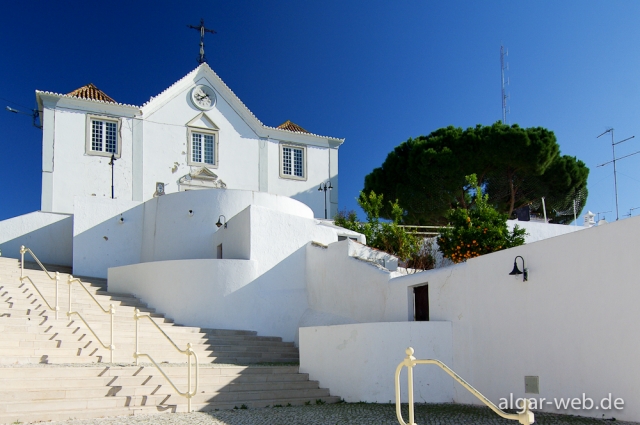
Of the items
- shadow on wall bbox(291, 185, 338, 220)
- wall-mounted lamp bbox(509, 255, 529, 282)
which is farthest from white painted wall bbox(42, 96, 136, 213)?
wall-mounted lamp bbox(509, 255, 529, 282)

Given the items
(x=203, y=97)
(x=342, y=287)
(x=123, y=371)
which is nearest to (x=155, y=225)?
(x=342, y=287)

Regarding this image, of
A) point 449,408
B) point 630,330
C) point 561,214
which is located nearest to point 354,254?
point 449,408

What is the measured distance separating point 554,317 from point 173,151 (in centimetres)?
1960

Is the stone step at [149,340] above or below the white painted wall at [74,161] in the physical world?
below

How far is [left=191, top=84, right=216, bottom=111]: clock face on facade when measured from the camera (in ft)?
84.6

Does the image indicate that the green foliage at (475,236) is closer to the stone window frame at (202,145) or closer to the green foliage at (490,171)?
the green foliage at (490,171)

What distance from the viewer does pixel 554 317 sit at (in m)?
8.24

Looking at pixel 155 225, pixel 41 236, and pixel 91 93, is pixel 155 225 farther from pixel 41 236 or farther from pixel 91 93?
pixel 91 93

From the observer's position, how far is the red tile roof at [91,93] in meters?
24.0

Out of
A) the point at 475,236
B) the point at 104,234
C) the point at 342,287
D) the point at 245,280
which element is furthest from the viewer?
the point at 104,234

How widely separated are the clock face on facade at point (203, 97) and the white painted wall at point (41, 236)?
8.23m

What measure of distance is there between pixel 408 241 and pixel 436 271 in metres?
5.20

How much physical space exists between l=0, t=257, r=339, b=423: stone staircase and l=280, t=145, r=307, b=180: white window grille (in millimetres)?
13569

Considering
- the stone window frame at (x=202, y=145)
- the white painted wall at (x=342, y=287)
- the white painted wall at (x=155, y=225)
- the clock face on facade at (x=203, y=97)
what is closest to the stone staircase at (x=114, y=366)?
the white painted wall at (x=342, y=287)
